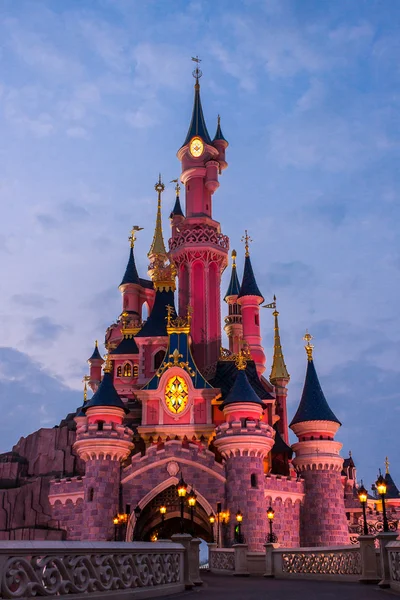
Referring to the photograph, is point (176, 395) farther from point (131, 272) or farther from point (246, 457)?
point (131, 272)

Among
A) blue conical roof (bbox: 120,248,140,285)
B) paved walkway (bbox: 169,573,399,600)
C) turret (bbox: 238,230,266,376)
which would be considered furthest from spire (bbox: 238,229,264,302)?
paved walkway (bbox: 169,573,399,600)

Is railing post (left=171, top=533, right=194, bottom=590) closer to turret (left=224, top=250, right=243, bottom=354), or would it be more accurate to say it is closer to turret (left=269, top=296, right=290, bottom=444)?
turret (left=269, top=296, right=290, bottom=444)

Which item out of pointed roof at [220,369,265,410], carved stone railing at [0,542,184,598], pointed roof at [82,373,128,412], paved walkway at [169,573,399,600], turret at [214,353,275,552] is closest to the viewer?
carved stone railing at [0,542,184,598]

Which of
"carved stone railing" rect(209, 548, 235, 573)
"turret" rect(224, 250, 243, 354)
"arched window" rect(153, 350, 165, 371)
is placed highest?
"turret" rect(224, 250, 243, 354)

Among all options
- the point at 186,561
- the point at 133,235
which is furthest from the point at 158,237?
the point at 186,561

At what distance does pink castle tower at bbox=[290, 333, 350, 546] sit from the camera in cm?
3294

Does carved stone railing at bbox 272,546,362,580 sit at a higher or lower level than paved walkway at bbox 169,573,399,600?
higher

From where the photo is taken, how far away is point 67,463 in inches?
1684

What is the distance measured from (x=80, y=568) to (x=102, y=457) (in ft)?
72.2

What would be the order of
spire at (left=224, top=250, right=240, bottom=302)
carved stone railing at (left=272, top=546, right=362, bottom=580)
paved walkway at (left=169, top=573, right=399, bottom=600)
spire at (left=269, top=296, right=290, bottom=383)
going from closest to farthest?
1. paved walkway at (left=169, top=573, right=399, bottom=600)
2. carved stone railing at (left=272, top=546, right=362, bottom=580)
3. spire at (left=269, top=296, right=290, bottom=383)
4. spire at (left=224, top=250, right=240, bottom=302)

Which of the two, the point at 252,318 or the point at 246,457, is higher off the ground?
the point at 252,318

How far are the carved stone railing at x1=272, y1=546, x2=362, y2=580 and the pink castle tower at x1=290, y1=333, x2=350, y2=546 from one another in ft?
45.1

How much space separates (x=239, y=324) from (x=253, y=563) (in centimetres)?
2863

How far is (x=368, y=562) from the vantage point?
51.6ft
